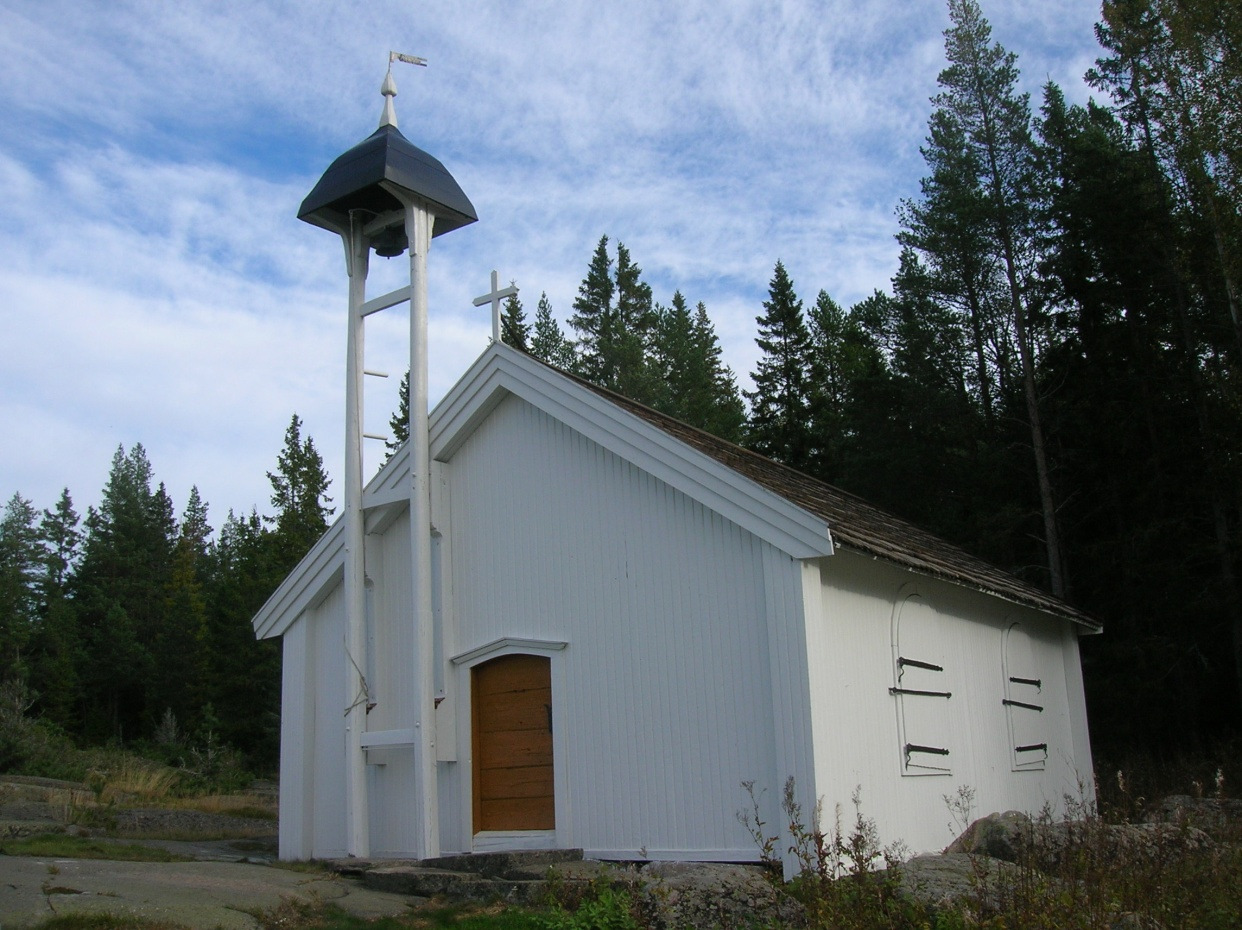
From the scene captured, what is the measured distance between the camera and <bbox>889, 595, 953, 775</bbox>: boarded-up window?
12141mm

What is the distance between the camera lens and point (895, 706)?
1198cm

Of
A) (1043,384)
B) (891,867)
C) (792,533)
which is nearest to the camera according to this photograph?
(891,867)

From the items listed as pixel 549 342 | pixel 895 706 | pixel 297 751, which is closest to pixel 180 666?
pixel 549 342

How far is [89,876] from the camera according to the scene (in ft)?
31.3

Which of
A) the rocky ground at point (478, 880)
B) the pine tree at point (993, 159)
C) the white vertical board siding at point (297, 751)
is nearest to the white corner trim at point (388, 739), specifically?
the rocky ground at point (478, 880)

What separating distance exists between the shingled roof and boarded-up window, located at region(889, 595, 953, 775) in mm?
632

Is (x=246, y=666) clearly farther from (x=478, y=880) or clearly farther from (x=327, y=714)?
(x=478, y=880)

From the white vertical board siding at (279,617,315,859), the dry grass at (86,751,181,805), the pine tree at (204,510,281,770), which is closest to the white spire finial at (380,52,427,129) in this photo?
the white vertical board siding at (279,617,315,859)

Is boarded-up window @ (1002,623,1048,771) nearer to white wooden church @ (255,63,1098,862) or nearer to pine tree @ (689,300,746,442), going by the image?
white wooden church @ (255,63,1098,862)

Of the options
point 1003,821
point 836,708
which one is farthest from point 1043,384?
point 836,708

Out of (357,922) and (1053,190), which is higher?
(1053,190)

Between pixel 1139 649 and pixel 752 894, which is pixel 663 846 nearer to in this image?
pixel 752 894

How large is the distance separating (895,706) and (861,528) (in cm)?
196

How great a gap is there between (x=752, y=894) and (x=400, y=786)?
627cm
